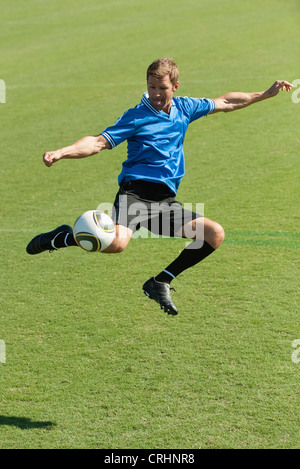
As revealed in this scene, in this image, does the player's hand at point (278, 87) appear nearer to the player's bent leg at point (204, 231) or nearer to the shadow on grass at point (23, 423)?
the player's bent leg at point (204, 231)

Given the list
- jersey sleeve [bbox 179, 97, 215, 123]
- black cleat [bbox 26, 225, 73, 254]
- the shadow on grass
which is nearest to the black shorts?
black cleat [bbox 26, 225, 73, 254]

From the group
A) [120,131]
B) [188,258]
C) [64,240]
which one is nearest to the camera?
[120,131]

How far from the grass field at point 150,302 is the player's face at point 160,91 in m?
2.02

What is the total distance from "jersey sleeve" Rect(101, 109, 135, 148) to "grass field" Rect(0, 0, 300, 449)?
1766mm

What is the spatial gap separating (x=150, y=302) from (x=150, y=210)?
1286 millimetres

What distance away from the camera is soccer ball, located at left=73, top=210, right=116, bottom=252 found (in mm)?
5078

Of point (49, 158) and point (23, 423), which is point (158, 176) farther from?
point (23, 423)

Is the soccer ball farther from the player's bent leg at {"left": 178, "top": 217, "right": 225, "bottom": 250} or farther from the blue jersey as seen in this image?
the player's bent leg at {"left": 178, "top": 217, "right": 225, "bottom": 250}

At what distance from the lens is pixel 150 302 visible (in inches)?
256

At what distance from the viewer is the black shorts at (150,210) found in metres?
5.52

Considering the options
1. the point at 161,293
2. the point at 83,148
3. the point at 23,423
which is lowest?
the point at 23,423

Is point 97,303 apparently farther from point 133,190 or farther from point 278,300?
point 278,300

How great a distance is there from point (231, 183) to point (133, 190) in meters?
4.14

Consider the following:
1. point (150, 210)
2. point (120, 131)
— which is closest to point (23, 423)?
point (150, 210)
